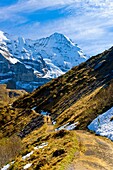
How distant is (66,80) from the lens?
154m

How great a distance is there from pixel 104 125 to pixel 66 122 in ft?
83.1

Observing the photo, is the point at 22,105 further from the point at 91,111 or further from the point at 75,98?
the point at 91,111

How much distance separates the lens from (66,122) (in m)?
78.5

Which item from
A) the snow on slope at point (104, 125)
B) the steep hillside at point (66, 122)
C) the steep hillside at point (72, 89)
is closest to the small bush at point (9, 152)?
the steep hillside at point (66, 122)

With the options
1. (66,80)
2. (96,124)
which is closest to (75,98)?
(66,80)

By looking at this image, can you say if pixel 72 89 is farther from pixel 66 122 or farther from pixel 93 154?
pixel 93 154

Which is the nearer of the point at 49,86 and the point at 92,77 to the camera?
the point at 92,77

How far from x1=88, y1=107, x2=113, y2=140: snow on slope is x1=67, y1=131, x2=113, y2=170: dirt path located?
169 cm

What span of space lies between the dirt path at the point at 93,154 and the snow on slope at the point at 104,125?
169 centimetres

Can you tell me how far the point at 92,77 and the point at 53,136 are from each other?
84.0m

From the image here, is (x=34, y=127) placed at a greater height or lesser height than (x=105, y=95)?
lesser

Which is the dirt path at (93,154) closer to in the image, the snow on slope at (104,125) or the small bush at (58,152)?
the snow on slope at (104,125)

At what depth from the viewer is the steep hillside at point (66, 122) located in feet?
124

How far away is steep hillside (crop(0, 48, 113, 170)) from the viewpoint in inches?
1494
